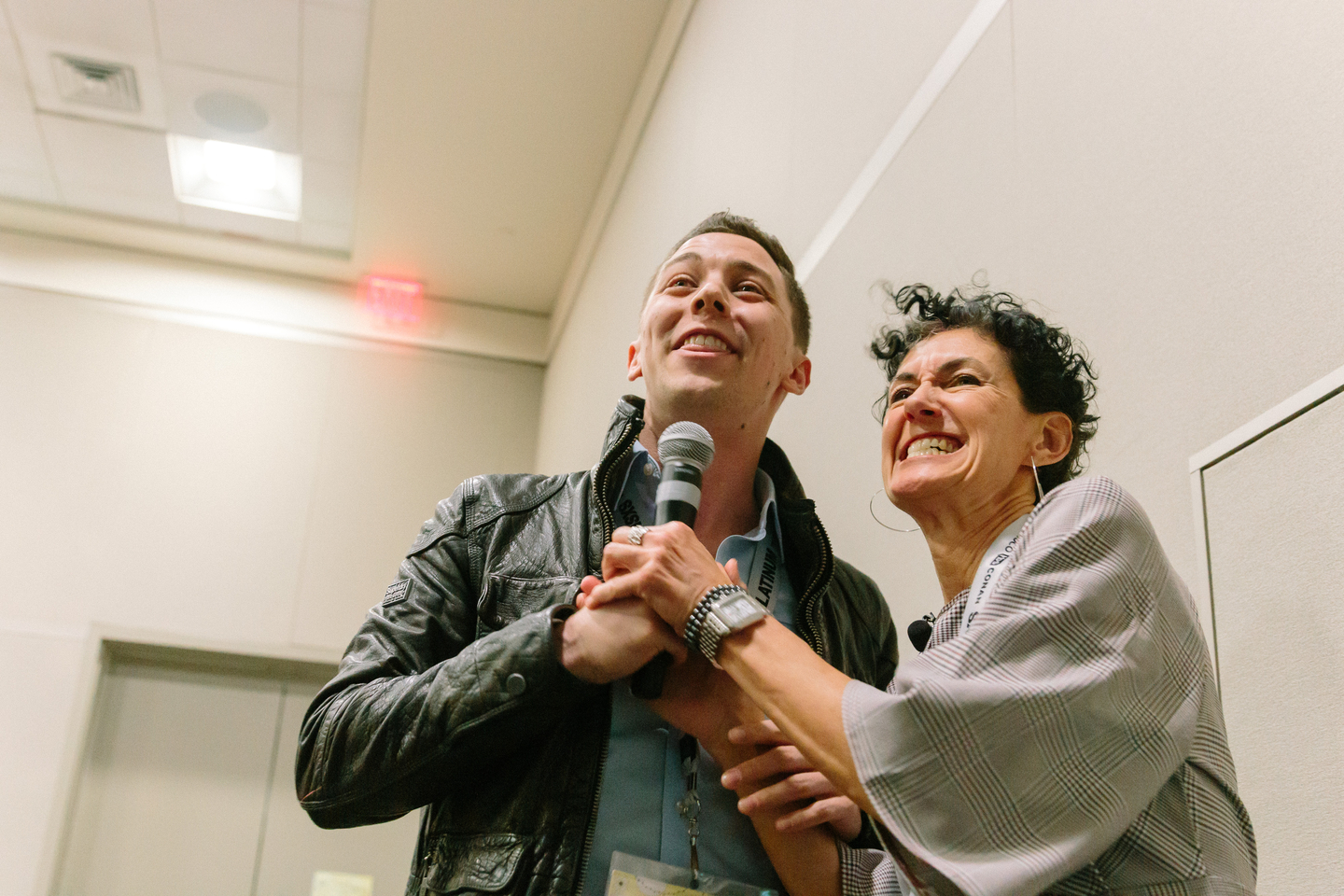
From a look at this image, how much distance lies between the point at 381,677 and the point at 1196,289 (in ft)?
3.66

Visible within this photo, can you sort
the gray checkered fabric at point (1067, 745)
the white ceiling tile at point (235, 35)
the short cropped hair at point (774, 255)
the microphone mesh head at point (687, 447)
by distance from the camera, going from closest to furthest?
the gray checkered fabric at point (1067, 745)
the microphone mesh head at point (687, 447)
the short cropped hair at point (774, 255)
the white ceiling tile at point (235, 35)

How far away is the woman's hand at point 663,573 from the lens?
1.34 meters

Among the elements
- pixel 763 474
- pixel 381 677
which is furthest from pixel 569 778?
pixel 763 474

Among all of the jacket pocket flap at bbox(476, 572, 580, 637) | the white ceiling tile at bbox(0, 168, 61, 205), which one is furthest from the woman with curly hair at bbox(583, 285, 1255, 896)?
the white ceiling tile at bbox(0, 168, 61, 205)

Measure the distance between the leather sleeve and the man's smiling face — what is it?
19.3 inches

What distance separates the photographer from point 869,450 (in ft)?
7.64

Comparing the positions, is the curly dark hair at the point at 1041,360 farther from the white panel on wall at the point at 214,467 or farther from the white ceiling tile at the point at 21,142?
the white ceiling tile at the point at 21,142

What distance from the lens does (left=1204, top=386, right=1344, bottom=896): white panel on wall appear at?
1.16 meters

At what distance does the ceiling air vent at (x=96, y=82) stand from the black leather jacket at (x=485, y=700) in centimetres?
466

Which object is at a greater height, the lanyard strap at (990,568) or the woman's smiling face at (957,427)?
the woman's smiling face at (957,427)

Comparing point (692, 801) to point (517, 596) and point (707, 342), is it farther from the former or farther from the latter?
point (707, 342)

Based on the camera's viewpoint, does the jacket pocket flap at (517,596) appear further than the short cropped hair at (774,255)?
No

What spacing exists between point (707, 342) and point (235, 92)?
4.47 metres

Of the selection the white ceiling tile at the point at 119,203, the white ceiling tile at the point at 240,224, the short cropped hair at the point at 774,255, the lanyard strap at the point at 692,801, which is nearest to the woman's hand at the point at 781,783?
→ the lanyard strap at the point at 692,801
